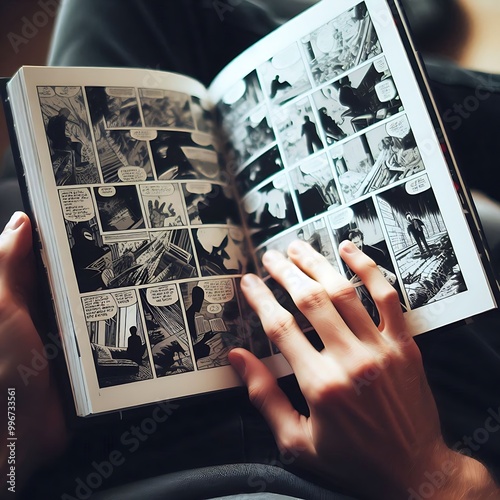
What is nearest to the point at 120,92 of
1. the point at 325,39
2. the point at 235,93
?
the point at 235,93

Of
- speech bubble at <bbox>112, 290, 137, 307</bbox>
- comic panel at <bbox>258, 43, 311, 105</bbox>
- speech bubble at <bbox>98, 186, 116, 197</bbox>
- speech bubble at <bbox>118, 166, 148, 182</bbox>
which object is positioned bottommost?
speech bubble at <bbox>112, 290, 137, 307</bbox>

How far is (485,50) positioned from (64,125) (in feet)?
2.19

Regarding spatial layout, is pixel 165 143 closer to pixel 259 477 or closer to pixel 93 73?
pixel 93 73

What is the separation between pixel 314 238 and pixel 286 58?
0.20 m

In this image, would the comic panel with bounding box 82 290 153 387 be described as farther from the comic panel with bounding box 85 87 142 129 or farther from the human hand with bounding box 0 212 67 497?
the comic panel with bounding box 85 87 142 129

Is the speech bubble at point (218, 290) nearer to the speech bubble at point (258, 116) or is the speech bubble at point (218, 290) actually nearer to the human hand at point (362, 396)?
the human hand at point (362, 396)

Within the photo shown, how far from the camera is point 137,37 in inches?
30.6

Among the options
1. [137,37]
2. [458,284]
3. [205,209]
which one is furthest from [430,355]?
[137,37]

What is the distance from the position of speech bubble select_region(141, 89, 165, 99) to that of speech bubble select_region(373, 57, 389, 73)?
24cm

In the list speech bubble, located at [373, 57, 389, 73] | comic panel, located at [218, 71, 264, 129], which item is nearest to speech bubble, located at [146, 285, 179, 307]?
comic panel, located at [218, 71, 264, 129]

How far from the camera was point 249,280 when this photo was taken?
63 centimetres

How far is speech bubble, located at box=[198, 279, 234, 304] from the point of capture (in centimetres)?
60

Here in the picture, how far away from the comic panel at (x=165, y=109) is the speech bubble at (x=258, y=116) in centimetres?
7

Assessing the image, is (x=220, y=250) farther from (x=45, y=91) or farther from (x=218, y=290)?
(x=45, y=91)
